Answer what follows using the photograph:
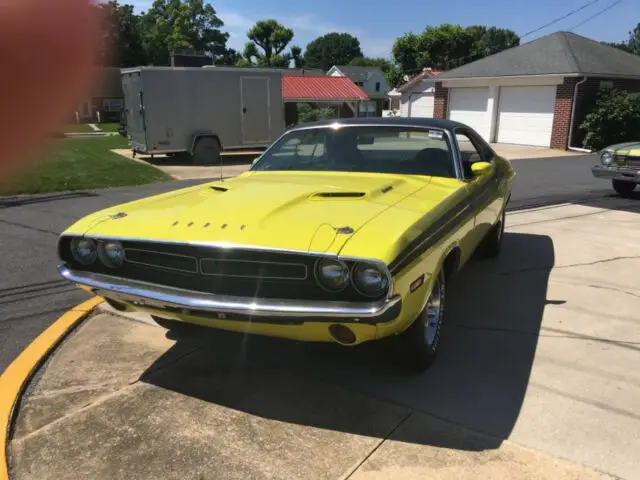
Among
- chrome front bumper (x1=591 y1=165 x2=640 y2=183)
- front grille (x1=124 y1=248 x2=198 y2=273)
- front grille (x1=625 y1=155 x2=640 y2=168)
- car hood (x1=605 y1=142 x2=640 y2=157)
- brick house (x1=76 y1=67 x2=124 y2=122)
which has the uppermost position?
brick house (x1=76 y1=67 x2=124 y2=122)

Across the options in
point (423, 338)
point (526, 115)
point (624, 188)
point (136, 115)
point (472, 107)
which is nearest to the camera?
point (423, 338)

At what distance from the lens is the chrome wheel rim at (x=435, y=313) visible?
3643mm

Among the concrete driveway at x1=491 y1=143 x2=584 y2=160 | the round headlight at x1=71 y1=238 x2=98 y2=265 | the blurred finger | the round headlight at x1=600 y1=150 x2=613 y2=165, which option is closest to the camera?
the blurred finger

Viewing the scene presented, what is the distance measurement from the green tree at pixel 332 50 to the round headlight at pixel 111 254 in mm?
116284

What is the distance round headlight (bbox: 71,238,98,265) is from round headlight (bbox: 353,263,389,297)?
165cm

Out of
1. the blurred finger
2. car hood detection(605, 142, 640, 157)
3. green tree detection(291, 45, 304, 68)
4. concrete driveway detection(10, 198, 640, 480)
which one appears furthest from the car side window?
green tree detection(291, 45, 304, 68)

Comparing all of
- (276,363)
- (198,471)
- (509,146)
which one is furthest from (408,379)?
(509,146)

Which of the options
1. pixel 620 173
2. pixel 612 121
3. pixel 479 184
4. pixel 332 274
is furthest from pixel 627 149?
pixel 612 121

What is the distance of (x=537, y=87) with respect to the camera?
21.2 m

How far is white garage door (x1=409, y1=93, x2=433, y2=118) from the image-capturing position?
36375 millimetres

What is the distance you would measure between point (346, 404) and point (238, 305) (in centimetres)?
88

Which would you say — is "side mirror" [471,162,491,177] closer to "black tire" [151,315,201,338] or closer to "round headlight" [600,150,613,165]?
"black tire" [151,315,201,338]

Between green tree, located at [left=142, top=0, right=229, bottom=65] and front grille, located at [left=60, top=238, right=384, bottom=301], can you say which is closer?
green tree, located at [left=142, top=0, right=229, bottom=65]

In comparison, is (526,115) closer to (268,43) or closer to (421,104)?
(421,104)
